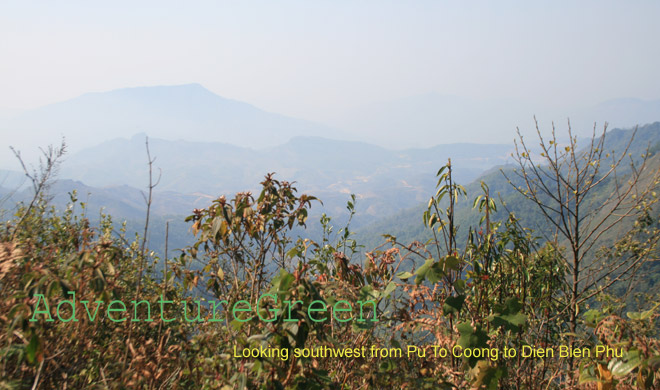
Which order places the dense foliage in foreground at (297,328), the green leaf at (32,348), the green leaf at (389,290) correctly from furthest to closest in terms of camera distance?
1. the green leaf at (389,290)
2. the dense foliage in foreground at (297,328)
3. the green leaf at (32,348)

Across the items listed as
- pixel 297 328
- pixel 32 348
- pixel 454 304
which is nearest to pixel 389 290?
pixel 454 304

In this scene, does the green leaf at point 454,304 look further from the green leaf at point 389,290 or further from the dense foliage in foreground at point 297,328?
the green leaf at point 389,290

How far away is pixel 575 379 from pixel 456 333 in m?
0.78

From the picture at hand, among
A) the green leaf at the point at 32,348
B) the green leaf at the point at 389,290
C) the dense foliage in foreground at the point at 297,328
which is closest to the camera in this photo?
the green leaf at the point at 32,348

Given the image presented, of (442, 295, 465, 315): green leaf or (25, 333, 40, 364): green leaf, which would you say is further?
(442, 295, 465, 315): green leaf

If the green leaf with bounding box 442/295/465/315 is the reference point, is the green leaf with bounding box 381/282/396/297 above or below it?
above

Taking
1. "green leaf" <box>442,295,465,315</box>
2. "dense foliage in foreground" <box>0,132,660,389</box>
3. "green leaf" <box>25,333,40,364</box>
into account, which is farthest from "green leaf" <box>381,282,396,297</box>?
"green leaf" <box>25,333,40,364</box>

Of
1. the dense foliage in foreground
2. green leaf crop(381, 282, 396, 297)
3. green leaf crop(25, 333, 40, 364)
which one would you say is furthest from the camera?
green leaf crop(381, 282, 396, 297)

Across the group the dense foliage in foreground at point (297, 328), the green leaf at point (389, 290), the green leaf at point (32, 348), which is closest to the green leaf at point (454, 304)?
the dense foliage in foreground at point (297, 328)

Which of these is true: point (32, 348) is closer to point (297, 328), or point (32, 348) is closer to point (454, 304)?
point (297, 328)

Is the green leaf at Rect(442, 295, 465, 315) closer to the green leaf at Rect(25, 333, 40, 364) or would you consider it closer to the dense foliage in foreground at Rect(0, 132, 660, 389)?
the dense foliage in foreground at Rect(0, 132, 660, 389)

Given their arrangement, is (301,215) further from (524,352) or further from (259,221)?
(524,352)

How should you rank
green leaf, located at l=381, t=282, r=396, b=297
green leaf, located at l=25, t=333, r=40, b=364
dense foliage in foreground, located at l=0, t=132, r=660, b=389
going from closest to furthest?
1. green leaf, located at l=25, t=333, r=40, b=364
2. dense foliage in foreground, located at l=0, t=132, r=660, b=389
3. green leaf, located at l=381, t=282, r=396, b=297

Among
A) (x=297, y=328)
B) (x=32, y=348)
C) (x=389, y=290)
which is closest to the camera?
(x=32, y=348)
